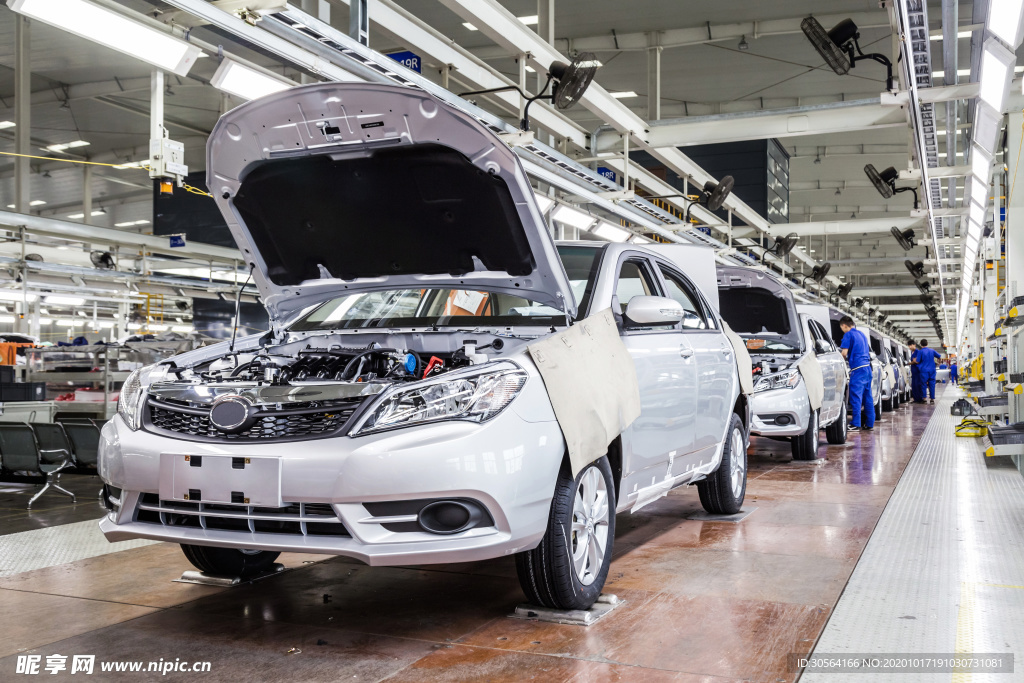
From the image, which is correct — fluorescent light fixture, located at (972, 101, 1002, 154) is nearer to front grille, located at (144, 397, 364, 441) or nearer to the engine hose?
the engine hose

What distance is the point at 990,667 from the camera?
2.94m

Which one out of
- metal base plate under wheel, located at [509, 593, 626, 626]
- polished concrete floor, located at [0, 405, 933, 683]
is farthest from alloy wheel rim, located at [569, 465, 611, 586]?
polished concrete floor, located at [0, 405, 933, 683]

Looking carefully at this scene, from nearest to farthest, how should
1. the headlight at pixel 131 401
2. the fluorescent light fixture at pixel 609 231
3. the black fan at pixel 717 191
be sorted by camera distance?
the headlight at pixel 131 401, the fluorescent light fixture at pixel 609 231, the black fan at pixel 717 191

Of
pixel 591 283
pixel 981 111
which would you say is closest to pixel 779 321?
pixel 981 111

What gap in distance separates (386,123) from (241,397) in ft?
4.01

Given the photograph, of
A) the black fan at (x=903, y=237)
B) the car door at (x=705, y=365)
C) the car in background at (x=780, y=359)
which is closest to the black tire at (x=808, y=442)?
the car in background at (x=780, y=359)

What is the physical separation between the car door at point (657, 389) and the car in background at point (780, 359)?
14.1 feet

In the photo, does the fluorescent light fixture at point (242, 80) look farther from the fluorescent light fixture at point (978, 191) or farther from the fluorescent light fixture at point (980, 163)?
the fluorescent light fixture at point (978, 191)

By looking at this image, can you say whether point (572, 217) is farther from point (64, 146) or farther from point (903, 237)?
point (64, 146)

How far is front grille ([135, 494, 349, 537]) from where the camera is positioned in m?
2.97

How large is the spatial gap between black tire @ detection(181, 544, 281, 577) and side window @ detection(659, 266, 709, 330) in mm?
2592

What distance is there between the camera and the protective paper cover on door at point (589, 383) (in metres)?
3.29

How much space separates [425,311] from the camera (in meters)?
4.34

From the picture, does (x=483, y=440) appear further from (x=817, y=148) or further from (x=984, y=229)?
(x=817, y=148)
